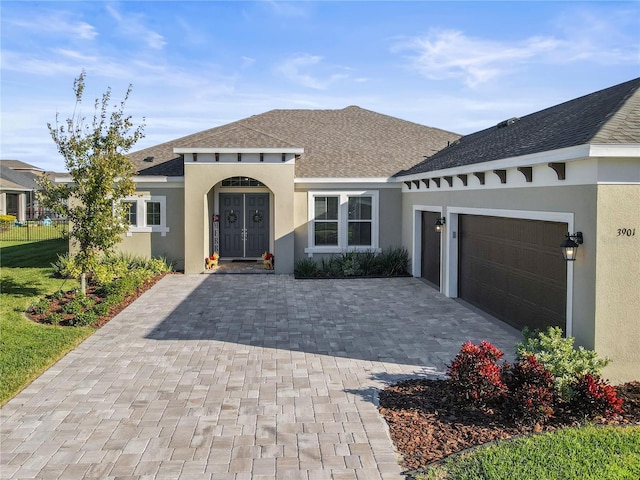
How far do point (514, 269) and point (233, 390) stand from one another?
5.88 metres

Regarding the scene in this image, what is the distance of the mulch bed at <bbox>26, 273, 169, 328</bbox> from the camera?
1073 cm

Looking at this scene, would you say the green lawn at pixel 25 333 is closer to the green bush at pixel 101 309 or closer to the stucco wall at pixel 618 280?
the green bush at pixel 101 309

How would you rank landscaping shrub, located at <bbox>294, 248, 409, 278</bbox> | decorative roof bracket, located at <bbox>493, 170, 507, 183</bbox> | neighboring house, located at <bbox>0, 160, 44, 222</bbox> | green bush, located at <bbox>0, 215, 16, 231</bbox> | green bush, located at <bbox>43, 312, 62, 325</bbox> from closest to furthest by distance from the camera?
decorative roof bracket, located at <bbox>493, 170, 507, 183</bbox> → green bush, located at <bbox>43, 312, 62, 325</bbox> → landscaping shrub, located at <bbox>294, 248, 409, 278</bbox> → green bush, located at <bbox>0, 215, 16, 231</bbox> → neighboring house, located at <bbox>0, 160, 44, 222</bbox>

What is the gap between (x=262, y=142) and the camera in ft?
55.0

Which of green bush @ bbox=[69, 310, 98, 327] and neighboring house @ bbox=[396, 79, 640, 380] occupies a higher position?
neighboring house @ bbox=[396, 79, 640, 380]

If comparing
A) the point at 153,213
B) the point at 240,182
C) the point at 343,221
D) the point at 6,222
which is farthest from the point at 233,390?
the point at 6,222

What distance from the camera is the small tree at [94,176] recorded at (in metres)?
11.9

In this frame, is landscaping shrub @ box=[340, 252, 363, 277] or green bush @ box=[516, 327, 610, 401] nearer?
green bush @ box=[516, 327, 610, 401]

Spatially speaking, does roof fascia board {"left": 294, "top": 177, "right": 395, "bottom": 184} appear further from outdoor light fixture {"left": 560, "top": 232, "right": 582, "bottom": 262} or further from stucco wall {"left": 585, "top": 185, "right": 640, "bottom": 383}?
stucco wall {"left": 585, "top": 185, "right": 640, "bottom": 383}

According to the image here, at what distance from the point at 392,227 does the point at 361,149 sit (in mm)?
3811

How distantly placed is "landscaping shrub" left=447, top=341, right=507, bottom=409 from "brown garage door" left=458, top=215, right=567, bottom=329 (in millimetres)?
2559

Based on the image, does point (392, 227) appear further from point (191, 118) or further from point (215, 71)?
point (191, 118)

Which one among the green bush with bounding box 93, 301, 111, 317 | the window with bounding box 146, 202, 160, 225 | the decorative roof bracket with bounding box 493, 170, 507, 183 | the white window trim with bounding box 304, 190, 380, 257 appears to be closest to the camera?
the decorative roof bracket with bounding box 493, 170, 507, 183

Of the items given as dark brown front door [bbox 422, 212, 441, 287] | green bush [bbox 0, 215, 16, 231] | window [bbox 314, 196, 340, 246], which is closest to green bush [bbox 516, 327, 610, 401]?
A: dark brown front door [bbox 422, 212, 441, 287]
